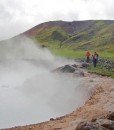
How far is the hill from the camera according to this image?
349ft

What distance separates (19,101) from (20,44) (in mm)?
78212

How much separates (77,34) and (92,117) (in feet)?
359

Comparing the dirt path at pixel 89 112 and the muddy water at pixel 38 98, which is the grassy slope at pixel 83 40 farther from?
the dirt path at pixel 89 112

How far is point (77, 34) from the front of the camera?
13250 centimetres

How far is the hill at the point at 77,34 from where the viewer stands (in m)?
106

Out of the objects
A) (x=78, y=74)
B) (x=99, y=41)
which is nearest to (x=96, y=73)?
(x=78, y=74)

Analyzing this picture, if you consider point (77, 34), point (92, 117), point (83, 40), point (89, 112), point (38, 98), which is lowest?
point (92, 117)

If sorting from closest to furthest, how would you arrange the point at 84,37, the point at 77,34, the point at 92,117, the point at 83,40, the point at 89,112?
the point at 92,117
the point at 89,112
the point at 83,40
the point at 84,37
the point at 77,34

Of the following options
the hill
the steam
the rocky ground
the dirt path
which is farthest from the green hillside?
the rocky ground

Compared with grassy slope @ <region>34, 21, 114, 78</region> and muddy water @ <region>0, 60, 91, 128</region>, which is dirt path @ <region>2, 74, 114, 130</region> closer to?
muddy water @ <region>0, 60, 91, 128</region>

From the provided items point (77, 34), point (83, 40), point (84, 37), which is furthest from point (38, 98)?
point (77, 34)

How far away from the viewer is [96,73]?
48344 mm

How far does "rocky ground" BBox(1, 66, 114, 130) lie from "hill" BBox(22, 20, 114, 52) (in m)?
61.2

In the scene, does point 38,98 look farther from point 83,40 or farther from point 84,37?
point 84,37
